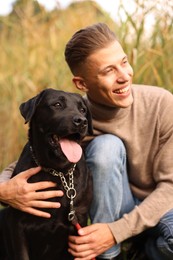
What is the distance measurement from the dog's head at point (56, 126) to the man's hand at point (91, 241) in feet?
1.21

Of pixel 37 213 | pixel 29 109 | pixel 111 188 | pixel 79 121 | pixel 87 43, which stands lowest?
pixel 111 188

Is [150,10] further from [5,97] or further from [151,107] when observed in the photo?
[5,97]

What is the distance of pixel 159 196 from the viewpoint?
2.74 meters

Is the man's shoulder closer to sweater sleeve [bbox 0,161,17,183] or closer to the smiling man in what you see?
the smiling man

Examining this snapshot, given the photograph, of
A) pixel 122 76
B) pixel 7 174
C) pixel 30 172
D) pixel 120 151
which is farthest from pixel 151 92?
pixel 7 174

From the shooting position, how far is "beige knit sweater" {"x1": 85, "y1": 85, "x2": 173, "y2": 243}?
2.73 meters

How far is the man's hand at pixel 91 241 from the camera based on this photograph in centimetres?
264

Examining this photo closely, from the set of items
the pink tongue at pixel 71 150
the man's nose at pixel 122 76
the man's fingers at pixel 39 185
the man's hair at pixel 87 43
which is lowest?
the man's fingers at pixel 39 185

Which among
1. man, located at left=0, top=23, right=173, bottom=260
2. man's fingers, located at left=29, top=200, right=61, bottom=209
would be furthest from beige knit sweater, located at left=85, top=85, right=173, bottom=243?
man's fingers, located at left=29, top=200, right=61, bottom=209

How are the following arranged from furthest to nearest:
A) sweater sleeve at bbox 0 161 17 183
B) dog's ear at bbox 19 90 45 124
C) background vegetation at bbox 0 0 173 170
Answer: background vegetation at bbox 0 0 173 170, sweater sleeve at bbox 0 161 17 183, dog's ear at bbox 19 90 45 124

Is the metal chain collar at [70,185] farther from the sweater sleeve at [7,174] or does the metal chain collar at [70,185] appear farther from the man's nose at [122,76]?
the man's nose at [122,76]

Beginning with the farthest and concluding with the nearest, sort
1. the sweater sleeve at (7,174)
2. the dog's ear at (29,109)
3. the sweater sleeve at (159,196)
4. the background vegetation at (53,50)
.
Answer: the background vegetation at (53,50) → the sweater sleeve at (7,174) → the sweater sleeve at (159,196) → the dog's ear at (29,109)

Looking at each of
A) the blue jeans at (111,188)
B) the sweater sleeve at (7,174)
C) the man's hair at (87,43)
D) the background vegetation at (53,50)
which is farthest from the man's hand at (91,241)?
the background vegetation at (53,50)

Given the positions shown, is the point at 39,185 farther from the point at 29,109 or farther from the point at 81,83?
the point at 81,83
